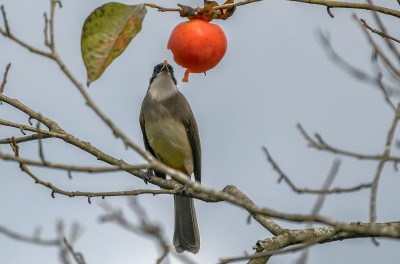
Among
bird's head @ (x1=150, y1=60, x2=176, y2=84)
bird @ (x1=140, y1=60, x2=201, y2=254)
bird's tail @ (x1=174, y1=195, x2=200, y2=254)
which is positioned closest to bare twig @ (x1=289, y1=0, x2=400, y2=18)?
bird @ (x1=140, y1=60, x2=201, y2=254)

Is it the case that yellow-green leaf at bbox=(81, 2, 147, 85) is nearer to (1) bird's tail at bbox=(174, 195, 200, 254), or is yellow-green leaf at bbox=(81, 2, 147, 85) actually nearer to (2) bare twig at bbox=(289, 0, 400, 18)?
(2) bare twig at bbox=(289, 0, 400, 18)

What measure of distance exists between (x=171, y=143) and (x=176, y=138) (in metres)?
0.08

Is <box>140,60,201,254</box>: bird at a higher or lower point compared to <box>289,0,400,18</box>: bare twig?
higher

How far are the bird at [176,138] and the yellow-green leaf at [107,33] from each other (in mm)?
3887

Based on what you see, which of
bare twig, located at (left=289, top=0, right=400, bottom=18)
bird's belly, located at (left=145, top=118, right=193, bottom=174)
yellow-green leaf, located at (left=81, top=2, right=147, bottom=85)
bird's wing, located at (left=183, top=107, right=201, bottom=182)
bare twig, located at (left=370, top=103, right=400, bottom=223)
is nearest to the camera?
bare twig, located at (left=370, top=103, right=400, bottom=223)

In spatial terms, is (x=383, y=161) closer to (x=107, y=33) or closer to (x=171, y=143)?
(x=107, y=33)

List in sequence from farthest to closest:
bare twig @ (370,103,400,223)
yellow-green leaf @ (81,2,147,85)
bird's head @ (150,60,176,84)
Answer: bird's head @ (150,60,176,84)
yellow-green leaf @ (81,2,147,85)
bare twig @ (370,103,400,223)

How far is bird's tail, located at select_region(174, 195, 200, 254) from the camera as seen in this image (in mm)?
7555

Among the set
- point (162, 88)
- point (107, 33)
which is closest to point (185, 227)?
point (162, 88)

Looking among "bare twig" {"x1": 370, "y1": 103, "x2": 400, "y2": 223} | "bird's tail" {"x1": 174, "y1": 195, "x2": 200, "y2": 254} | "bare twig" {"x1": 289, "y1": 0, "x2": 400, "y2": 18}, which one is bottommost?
"bare twig" {"x1": 370, "y1": 103, "x2": 400, "y2": 223}

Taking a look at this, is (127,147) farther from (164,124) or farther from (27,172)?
(164,124)

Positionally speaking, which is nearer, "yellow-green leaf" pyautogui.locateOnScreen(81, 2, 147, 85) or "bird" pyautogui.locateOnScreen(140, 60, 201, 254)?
"yellow-green leaf" pyautogui.locateOnScreen(81, 2, 147, 85)

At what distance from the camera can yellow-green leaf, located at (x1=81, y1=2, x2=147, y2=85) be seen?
333cm

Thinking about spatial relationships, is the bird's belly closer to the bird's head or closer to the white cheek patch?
the white cheek patch
